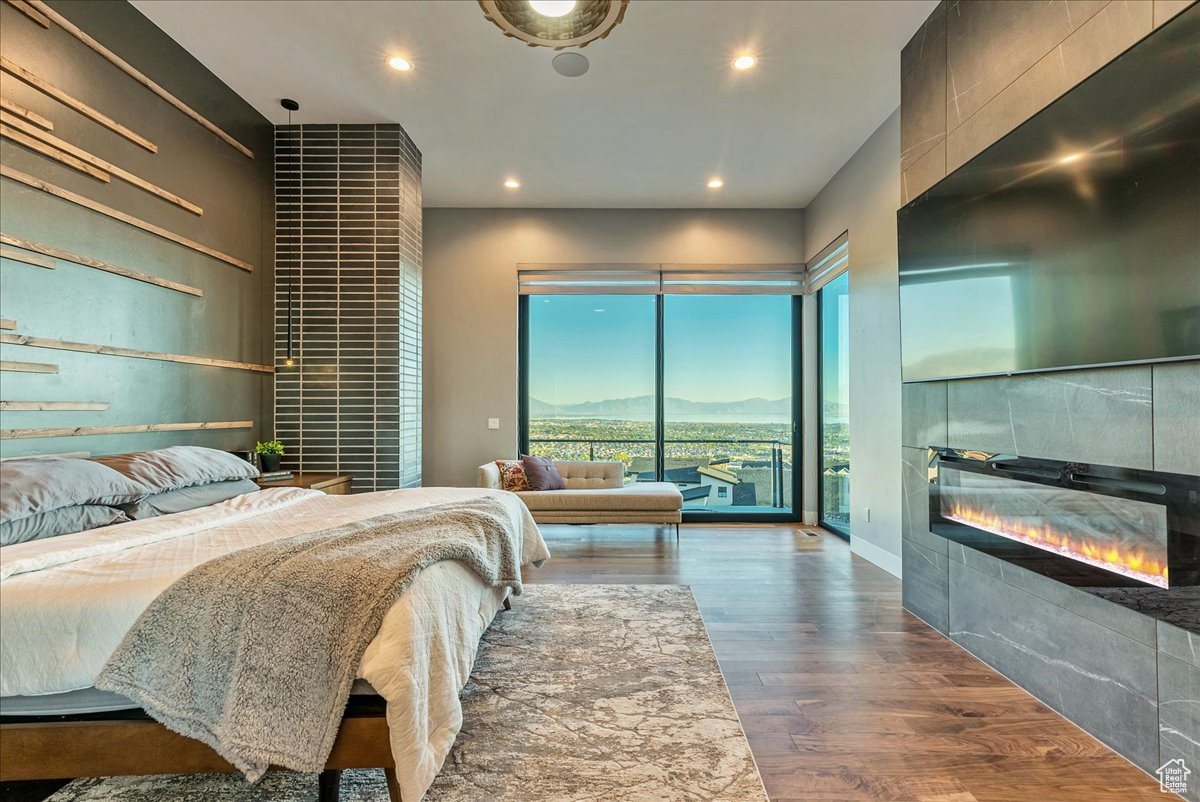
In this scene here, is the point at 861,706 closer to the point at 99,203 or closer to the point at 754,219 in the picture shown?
the point at 99,203

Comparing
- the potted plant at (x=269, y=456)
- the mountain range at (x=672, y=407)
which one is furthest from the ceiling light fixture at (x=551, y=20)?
the mountain range at (x=672, y=407)

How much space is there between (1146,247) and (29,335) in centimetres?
405

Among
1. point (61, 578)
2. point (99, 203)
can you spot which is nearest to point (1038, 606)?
point (61, 578)

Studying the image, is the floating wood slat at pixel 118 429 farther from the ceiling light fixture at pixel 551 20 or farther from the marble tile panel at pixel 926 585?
the marble tile panel at pixel 926 585

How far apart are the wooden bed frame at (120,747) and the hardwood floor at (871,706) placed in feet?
3.78

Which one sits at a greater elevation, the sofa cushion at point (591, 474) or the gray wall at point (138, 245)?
the gray wall at point (138, 245)

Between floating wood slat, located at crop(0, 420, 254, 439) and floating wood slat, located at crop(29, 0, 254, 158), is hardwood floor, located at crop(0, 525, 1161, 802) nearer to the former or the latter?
Answer: floating wood slat, located at crop(0, 420, 254, 439)

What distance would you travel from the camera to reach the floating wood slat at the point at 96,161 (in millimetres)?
2182

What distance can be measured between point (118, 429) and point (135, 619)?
5.90 ft

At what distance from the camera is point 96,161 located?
2.51 metres

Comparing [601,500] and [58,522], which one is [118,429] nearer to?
[58,522]

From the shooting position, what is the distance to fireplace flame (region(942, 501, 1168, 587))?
65.9 inches

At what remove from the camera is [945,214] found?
8.55 feet

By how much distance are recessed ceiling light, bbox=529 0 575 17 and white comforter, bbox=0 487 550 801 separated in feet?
5.84
